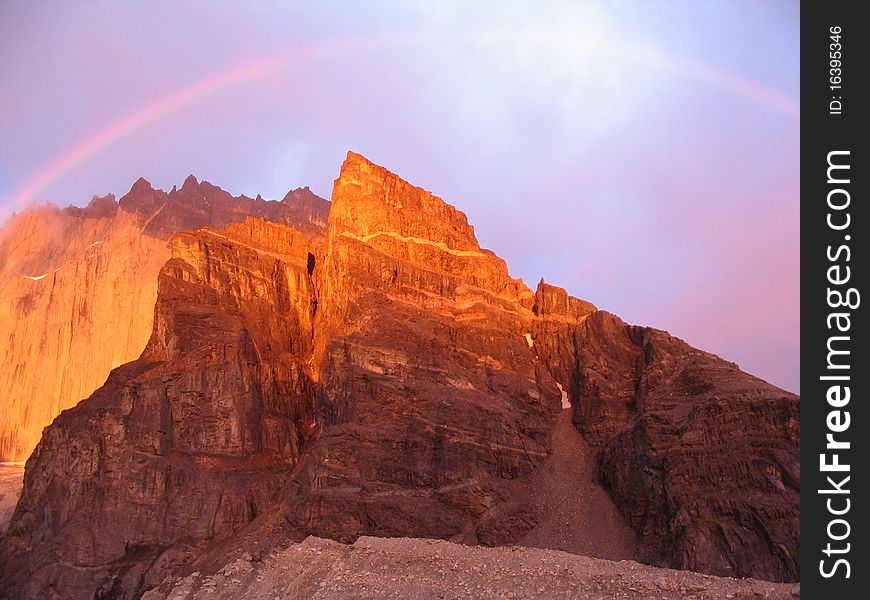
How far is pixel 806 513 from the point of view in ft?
77.7

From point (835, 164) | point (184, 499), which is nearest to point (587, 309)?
point (184, 499)

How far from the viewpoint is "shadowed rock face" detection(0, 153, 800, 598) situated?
51.0 meters

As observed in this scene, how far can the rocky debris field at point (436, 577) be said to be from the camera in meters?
41.9

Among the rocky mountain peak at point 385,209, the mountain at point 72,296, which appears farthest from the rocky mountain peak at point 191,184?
the rocky mountain peak at point 385,209

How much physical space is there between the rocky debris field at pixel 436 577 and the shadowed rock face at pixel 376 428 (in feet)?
7.95

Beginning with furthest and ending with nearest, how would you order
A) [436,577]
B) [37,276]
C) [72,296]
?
[37,276], [72,296], [436,577]

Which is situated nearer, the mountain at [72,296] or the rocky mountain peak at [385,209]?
the rocky mountain peak at [385,209]

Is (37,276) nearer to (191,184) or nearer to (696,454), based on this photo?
(191,184)

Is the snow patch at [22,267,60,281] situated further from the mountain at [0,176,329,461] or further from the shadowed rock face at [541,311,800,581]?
the shadowed rock face at [541,311,800,581]

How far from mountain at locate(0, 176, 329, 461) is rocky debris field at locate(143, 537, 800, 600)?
44.4 metres

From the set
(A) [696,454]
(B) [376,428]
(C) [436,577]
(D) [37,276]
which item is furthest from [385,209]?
(D) [37,276]

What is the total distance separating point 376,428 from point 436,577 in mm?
15943

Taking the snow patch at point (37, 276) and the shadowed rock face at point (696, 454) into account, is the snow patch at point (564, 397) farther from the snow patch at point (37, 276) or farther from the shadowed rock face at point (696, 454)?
the snow patch at point (37, 276)

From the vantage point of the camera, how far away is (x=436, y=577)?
148ft
